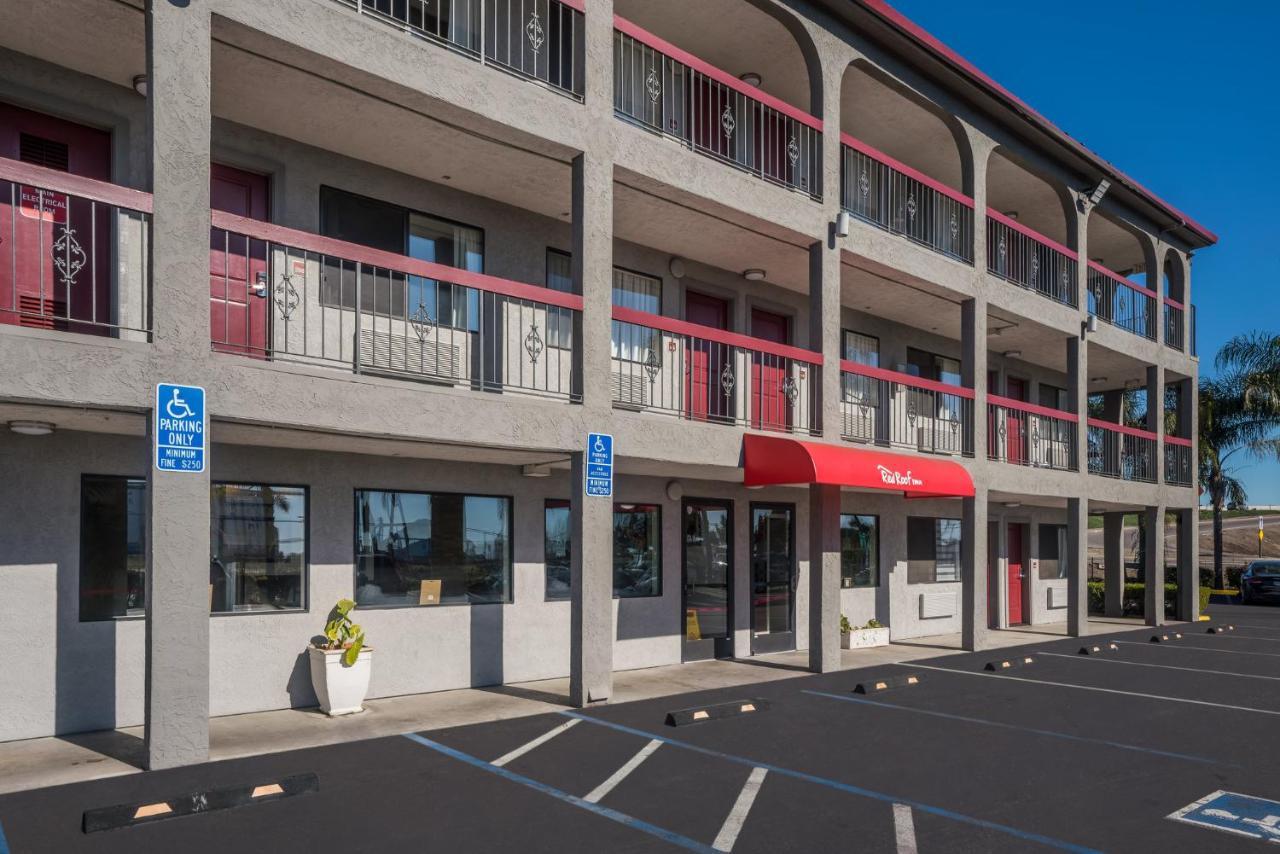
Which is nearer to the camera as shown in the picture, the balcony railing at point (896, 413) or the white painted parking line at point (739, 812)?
the white painted parking line at point (739, 812)

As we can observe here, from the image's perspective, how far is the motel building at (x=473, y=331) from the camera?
7.90 metres

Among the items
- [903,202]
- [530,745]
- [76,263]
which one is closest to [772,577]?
[903,202]

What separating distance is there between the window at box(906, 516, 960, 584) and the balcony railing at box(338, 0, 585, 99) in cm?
1165

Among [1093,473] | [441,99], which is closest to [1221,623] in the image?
[1093,473]

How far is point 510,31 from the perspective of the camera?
10.9m

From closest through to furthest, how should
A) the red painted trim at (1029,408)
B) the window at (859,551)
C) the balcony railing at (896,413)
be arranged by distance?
the balcony railing at (896,413), the red painted trim at (1029,408), the window at (859,551)

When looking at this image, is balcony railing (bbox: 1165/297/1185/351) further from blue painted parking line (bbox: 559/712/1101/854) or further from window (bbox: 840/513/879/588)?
blue painted parking line (bbox: 559/712/1101/854)

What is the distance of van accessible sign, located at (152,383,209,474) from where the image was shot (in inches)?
293

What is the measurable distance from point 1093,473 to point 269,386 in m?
17.7

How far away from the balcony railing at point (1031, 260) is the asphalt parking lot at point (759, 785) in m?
9.02

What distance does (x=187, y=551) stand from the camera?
296 inches

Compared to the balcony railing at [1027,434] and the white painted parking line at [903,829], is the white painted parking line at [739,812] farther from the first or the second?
the balcony railing at [1027,434]

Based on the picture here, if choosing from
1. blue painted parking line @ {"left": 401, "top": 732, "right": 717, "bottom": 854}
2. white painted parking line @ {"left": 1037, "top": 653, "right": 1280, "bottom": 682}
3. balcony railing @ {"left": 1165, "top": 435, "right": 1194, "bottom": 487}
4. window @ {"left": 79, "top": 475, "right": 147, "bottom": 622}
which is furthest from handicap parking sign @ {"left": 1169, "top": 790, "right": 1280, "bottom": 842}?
Answer: balcony railing @ {"left": 1165, "top": 435, "right": 1194, "bottom": 487}

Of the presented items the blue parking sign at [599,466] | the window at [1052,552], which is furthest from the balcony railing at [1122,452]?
the blue parking sign at [599,466]
